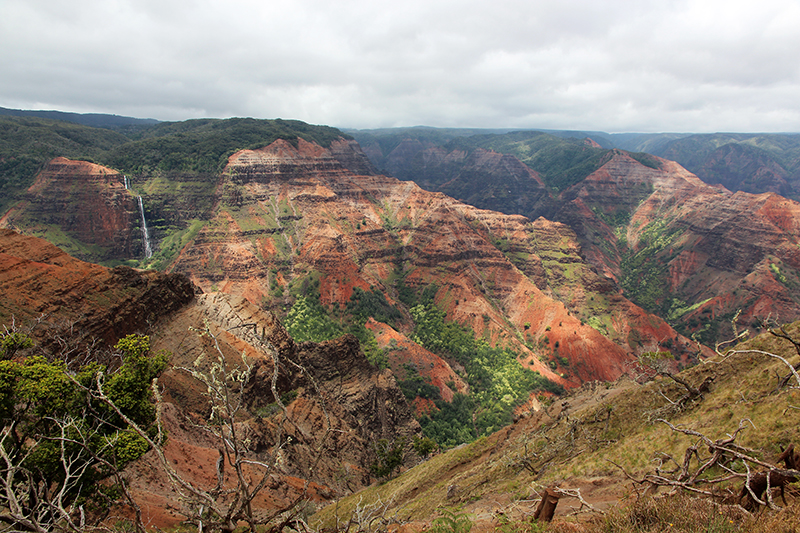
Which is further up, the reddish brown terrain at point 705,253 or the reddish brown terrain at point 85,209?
the reddish brown terrain at point 85,209

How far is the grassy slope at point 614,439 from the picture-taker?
1800 cm

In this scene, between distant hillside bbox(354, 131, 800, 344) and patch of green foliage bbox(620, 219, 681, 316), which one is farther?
patch of green foliage bbox(620, 219, 681, 316)

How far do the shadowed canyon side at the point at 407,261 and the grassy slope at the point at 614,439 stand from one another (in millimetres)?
53654

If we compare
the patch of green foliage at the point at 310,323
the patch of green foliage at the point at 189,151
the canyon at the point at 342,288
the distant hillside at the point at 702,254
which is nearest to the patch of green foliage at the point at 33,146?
the canyon at the point at 342,288

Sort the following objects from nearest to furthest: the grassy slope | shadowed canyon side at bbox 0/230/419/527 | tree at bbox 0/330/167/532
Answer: tree at bbox 0/330/167/532 < the grassy slope < shadowed canyon side at bbox 0/230/419/527

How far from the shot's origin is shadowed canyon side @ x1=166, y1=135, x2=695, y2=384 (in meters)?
93.4

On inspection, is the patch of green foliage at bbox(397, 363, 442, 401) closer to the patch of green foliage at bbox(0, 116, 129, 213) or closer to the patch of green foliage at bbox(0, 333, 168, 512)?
the patch of green foliage at bbox(0, 333, 168, 512)

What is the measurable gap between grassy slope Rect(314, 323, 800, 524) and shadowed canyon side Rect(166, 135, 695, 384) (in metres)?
53.7

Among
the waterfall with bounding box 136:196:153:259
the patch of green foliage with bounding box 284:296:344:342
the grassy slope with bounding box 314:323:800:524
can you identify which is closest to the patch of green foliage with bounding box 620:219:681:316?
the patch of green foliage with bounding box 284:296:344:342

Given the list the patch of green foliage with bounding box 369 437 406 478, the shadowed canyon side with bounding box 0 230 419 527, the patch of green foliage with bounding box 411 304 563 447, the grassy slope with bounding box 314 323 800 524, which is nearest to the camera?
the grassy slope with bounding box 314 323 800 524

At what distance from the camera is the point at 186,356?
39.0 metres

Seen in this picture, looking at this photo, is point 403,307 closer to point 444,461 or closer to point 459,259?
A: point 459,259

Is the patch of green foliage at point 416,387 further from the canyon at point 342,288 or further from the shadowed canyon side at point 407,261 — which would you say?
the shadowed canyon side at point 407,261

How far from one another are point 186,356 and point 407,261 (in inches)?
3281
